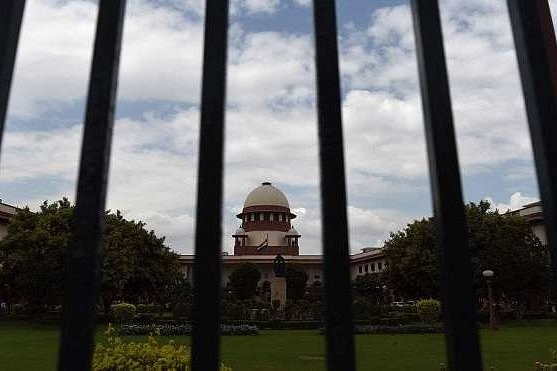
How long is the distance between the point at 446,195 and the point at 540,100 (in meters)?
0.34

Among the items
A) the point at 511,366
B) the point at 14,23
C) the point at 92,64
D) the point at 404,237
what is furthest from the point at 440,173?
the point at 404,237

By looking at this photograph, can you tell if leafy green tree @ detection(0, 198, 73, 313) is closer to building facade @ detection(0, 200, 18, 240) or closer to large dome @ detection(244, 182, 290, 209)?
building facade @ detection(0, 200, 18, 240)

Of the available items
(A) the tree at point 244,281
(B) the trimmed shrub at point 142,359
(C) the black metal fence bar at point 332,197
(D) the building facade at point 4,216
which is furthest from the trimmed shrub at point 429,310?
(D) the building facade at point 4,216

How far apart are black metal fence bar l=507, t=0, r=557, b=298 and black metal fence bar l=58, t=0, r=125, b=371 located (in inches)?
39.6

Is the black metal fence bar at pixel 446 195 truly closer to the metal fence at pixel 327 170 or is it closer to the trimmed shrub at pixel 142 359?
the metal fence at pixel 327 170

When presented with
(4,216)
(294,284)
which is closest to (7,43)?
(4,216)

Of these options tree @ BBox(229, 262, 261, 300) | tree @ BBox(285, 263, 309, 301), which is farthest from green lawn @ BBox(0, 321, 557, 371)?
tree @ BBox(285, 263, 309, 301)

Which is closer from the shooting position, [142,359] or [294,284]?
[142,359]

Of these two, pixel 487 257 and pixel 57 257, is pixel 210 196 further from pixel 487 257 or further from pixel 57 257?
pixel 487 257

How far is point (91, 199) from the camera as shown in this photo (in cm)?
128

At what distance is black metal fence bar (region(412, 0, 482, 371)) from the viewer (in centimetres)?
123

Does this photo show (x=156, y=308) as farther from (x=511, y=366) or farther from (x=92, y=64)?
(x=92, y=64)

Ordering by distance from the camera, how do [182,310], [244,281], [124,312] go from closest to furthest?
[124,312]
[182,310]
[244,281]

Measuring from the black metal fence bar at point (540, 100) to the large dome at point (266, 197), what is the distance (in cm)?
5281
